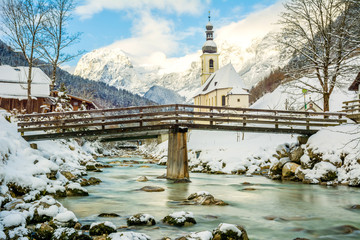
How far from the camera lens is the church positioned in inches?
2653

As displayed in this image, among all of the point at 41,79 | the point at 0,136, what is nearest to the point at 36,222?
the point at 0,136

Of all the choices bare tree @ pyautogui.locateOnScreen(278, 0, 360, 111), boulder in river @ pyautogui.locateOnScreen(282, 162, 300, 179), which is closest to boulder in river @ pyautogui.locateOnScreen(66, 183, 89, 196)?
boulder in river @ pyautogui.locateOnScreen(282, 162, 300, 179)

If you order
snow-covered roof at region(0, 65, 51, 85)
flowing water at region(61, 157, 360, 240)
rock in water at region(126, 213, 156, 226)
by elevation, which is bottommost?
flowing water at region(61, 157, 360, 240)

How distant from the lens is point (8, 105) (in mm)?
41406

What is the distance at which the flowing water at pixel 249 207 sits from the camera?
930 cm

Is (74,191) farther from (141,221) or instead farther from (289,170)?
(289,170)

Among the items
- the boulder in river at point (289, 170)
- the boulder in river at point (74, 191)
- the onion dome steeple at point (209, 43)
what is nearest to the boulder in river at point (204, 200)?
the boulder in river at point (74, 191)

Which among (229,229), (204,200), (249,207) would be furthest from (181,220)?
(249,207)

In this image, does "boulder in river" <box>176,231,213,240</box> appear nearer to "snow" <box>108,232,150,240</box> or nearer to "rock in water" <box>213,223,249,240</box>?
"rock in water" <box>213,223,249,240</box>

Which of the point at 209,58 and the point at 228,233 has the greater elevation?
the point at 209,58

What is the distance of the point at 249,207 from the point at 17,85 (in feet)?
133

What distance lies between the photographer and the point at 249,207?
12.8 meters

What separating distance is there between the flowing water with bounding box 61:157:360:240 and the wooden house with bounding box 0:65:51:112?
29078mm

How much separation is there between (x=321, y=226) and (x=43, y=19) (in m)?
26.5
